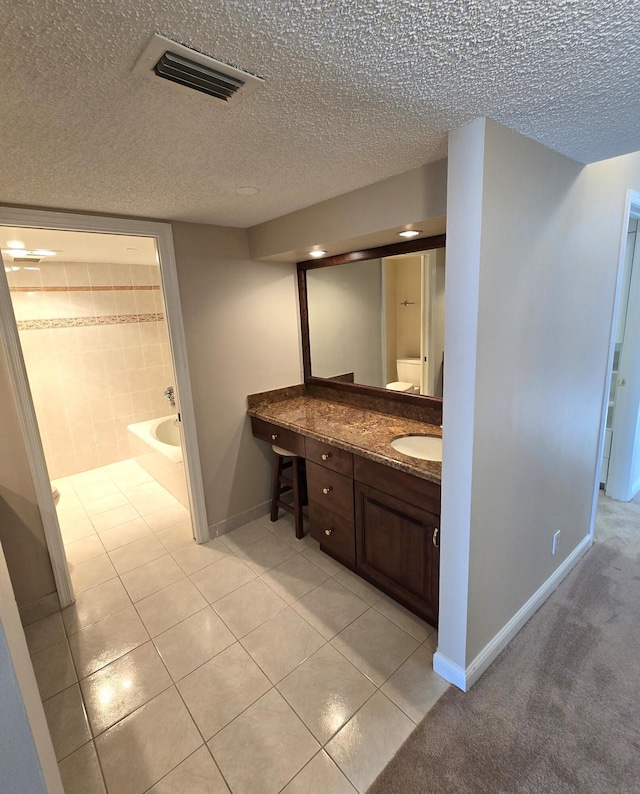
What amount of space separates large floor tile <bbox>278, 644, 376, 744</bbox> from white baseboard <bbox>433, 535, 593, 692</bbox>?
33 centimetres

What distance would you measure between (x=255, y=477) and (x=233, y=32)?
2.63m

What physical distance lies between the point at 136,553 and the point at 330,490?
150cm

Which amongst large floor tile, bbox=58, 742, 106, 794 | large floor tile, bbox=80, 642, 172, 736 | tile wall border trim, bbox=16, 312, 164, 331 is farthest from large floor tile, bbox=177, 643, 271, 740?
tile wall border trim, bbox=16, 312, 164, 331

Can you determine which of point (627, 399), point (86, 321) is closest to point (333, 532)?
point (627, 399)

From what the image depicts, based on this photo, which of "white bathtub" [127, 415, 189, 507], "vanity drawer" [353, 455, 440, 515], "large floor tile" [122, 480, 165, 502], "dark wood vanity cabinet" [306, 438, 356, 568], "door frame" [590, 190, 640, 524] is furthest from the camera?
"large floor tile" [122, 480, 165, 502]

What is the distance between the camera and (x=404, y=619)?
1997 millimetres

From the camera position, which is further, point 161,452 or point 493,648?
point 161,452

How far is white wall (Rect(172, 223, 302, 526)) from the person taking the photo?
8.23 ft

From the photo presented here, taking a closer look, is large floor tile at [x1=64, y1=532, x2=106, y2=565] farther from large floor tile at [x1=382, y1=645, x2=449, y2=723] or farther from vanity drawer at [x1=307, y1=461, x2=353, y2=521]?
large floor tile at [x1=382, y1=645, x2=449, y2=723]

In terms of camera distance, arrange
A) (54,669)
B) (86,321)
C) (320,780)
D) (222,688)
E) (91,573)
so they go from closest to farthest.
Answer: (320,780), (222,688), (54,669), (91,573), (86,321)

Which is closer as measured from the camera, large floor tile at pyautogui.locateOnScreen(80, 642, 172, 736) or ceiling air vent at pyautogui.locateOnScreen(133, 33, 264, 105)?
ceiling air vent at pyautogui.locateOnScreen(133, 33, 264, 105)

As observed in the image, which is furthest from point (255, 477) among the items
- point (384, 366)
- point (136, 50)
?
point (136, 50)

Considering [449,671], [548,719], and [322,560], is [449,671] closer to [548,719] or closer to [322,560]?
[548,719]

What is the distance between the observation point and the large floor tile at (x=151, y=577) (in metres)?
2.31
